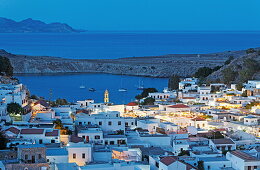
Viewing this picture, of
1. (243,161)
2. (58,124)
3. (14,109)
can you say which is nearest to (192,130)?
(58,124)

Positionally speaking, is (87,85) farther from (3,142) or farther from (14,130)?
(3,142)

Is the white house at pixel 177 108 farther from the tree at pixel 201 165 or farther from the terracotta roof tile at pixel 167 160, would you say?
the terracotta roof tile at pixel 167 160

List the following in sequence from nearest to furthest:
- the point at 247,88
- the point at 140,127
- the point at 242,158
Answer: the point at 242,158
the point at 140,127
the point at 247,88

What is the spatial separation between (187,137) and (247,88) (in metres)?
14.5

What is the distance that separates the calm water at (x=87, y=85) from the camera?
154 ft

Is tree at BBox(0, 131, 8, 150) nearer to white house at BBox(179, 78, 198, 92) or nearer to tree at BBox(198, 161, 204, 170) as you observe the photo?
tree at BBox(198, 161, 204, 170)

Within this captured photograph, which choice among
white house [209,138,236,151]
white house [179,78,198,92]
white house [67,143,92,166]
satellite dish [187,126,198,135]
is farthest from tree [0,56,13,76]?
white house [67,143,92,166]

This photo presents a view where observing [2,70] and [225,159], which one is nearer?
[225,159]

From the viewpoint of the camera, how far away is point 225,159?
60.1 ft

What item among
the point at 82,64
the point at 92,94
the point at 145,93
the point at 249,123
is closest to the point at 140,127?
the point at 249,123

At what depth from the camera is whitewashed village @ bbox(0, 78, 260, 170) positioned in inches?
666

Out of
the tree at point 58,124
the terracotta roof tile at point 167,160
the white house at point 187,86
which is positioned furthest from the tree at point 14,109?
the white house at point 187,86

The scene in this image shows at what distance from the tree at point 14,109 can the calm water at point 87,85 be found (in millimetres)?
18391

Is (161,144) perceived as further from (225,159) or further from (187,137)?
(225,159)
